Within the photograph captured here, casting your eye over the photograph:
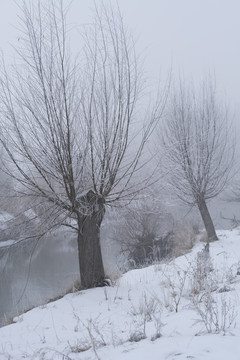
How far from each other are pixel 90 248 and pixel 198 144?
24.3 ft

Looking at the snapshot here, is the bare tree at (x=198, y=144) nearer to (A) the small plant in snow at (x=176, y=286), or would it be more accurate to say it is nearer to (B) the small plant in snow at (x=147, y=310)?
(A) the small plant in snow at (x=176, y=286)

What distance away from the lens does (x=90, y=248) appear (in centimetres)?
673

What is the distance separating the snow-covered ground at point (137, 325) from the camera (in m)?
2.54

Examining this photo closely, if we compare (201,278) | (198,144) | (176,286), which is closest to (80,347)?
(201,278)

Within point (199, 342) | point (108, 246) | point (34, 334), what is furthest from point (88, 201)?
point (108, 246)

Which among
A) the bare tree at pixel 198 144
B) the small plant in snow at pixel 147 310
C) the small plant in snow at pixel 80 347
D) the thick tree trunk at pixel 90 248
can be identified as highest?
the bare tree at pixel 198 144

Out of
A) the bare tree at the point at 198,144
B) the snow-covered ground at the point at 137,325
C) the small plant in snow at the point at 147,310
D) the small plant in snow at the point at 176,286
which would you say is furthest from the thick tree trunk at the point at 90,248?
the bare tree at the point at 198,144

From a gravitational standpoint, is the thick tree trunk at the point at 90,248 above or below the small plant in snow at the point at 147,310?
above

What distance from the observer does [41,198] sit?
6.53 m

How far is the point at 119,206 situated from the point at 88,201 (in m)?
0.66

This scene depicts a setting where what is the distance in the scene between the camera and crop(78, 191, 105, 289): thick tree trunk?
6.62m

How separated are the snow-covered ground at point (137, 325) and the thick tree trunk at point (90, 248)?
0.41m

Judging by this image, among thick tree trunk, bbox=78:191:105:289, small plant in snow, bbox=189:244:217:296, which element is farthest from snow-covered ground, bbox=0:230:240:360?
thick tree trunk, bbox=78:191:105:289

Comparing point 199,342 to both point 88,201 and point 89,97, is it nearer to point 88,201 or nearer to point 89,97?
point 88,201
